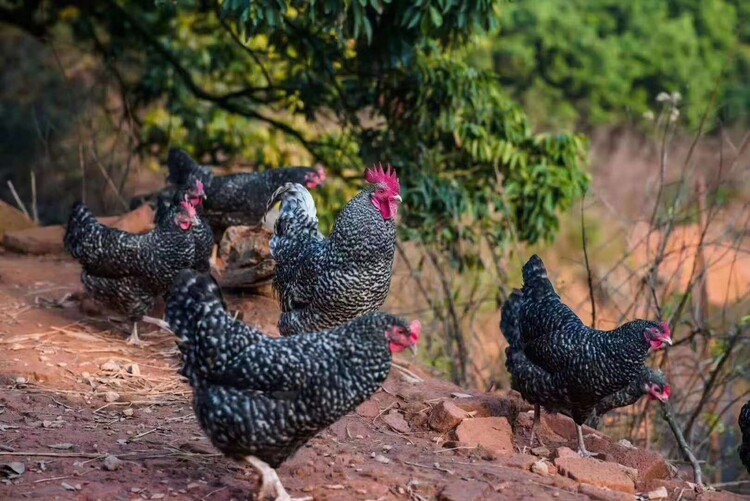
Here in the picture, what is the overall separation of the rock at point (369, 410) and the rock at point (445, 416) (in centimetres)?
41

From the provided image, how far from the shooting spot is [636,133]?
19797 millimetres

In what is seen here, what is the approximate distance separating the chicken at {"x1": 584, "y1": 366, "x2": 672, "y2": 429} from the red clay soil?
11.5 inches

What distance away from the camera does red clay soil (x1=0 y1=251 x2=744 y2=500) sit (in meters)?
4.94

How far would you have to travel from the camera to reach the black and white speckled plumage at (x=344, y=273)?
20.6 ft

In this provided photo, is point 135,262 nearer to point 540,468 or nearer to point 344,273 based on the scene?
point 344,273

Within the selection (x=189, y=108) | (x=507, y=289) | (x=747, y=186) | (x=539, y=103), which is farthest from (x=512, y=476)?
(x=539, y=103)

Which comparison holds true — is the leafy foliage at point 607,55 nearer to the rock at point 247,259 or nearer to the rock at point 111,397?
the rock at point 247,259

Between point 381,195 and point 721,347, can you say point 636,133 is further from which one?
point 381,195

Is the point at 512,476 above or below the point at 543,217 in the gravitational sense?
below

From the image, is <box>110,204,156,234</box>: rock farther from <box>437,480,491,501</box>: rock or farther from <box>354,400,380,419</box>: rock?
<box>437,480,491,501</box>: rock

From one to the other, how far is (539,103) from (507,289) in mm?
9870

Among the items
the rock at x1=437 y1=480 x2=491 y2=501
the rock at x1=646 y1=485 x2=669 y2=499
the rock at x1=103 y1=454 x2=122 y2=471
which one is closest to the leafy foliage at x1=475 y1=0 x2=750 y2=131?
the rock at x1=646 y1=485 x2=669 y2=499

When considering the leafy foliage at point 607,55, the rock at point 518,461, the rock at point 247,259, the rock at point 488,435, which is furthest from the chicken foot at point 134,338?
the leafy foliage at point 607,55

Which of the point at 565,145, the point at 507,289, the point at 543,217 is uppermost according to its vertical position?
the point at 565,145
